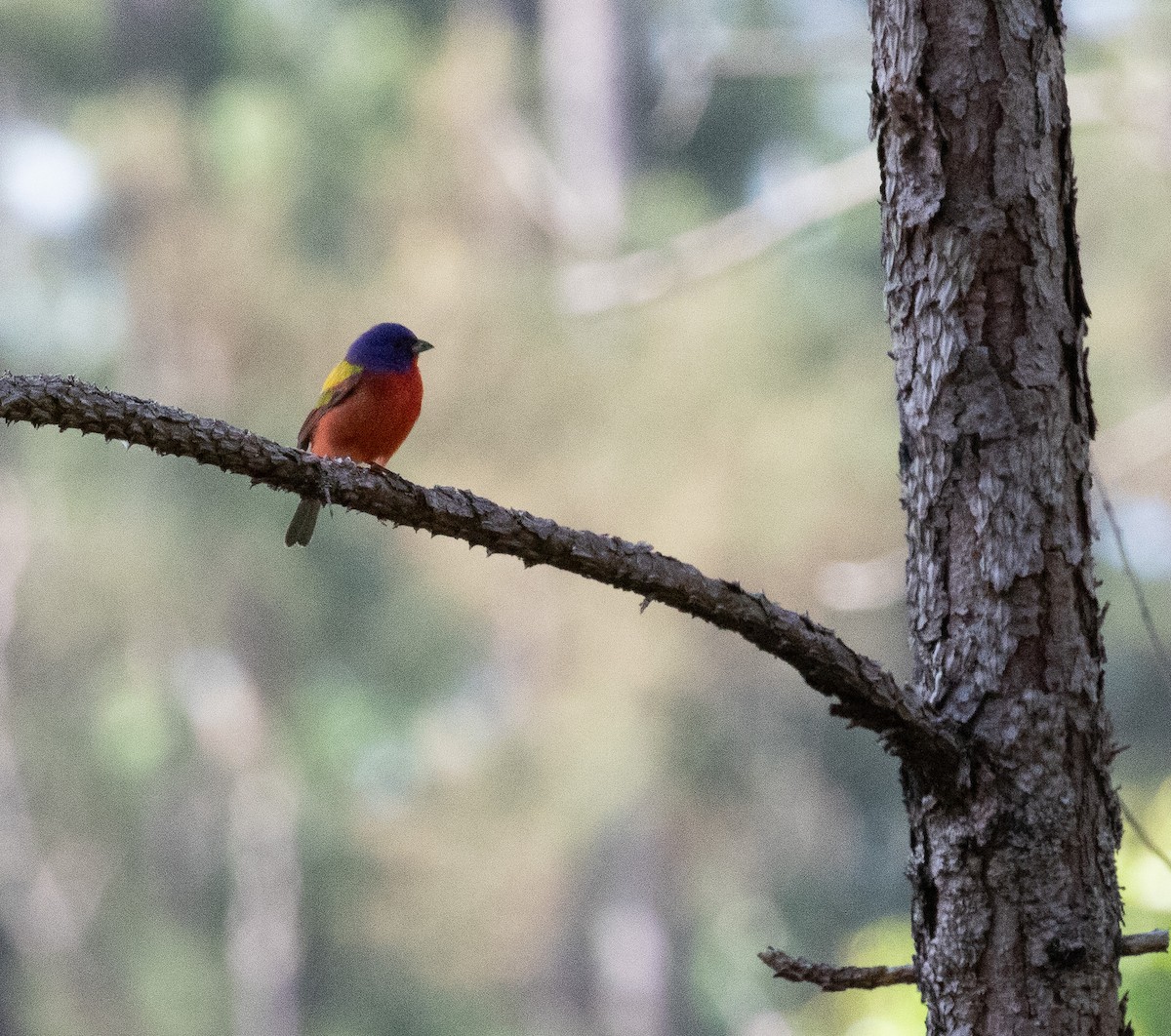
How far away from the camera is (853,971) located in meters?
1.96

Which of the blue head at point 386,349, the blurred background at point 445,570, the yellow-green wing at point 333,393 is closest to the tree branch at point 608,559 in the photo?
the yellow-green wing at point 333,393

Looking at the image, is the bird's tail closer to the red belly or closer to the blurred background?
the red belly

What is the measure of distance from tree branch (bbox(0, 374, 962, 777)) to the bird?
1686mm

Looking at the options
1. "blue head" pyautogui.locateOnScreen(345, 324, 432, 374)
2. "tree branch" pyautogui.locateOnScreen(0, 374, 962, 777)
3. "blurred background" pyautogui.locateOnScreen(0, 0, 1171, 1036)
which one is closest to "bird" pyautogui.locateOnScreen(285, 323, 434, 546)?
"blue head" pyautogui.locateOnScreen(345, 324, 432, 374)

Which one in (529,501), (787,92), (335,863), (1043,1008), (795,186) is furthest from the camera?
(787,92)

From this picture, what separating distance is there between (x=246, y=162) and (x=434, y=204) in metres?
1.98

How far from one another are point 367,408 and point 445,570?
34.1 feet

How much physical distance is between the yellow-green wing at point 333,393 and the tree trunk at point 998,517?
6.49 ft

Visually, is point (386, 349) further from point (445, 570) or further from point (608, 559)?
point (445, 570)

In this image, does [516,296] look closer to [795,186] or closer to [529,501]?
[529,501]

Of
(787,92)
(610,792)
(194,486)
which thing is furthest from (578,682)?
(787,92)

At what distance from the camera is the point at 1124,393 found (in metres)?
13.1

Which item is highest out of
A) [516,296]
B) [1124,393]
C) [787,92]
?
[787,92]

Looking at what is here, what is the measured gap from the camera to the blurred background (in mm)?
12820
